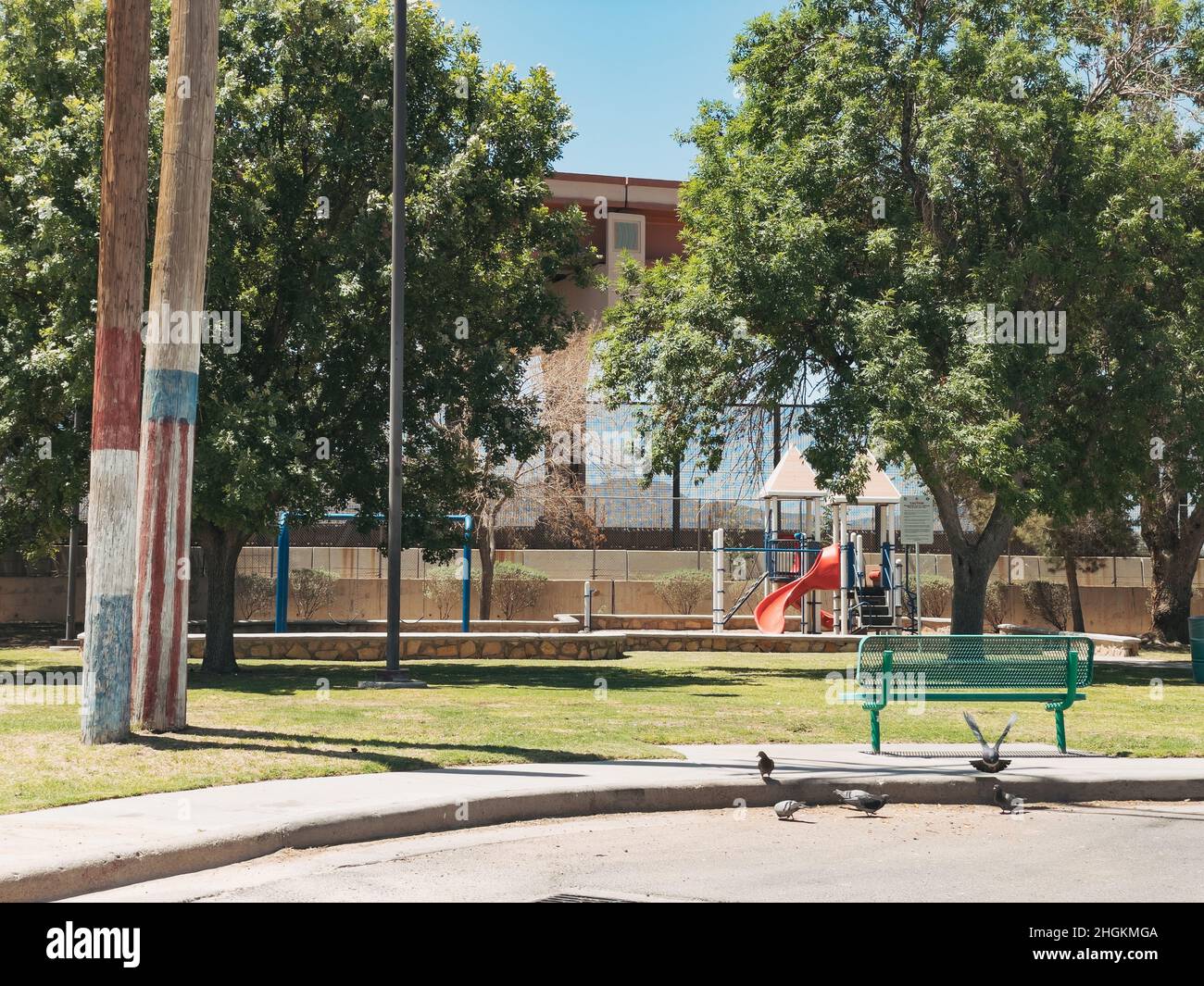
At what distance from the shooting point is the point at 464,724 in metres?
12.6

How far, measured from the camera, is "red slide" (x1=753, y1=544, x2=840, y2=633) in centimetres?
2905

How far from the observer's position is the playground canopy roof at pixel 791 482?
31172mm

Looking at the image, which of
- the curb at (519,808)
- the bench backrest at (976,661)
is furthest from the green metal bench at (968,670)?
the curb at (519,808)

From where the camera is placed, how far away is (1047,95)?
869 inches

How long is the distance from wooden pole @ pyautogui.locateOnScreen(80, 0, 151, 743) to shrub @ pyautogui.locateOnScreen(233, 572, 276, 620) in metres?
20.9

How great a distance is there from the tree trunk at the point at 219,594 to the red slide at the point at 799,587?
1338cm

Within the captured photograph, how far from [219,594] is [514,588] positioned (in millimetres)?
16153

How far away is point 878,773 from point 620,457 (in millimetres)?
28064

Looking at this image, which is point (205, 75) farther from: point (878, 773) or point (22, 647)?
point (22, 647)

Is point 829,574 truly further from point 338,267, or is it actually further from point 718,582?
point 338,267

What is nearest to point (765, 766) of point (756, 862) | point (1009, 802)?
point (1009, 802)

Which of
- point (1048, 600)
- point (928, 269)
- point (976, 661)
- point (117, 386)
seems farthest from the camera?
point (1048, 600)

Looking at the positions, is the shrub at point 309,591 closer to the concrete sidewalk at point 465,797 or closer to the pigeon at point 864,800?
the concrete sidewalk at point 465,797

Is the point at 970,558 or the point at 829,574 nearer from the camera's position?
the point at 970,558
